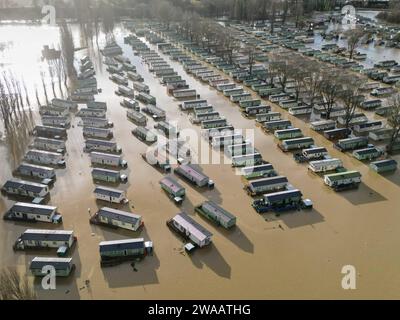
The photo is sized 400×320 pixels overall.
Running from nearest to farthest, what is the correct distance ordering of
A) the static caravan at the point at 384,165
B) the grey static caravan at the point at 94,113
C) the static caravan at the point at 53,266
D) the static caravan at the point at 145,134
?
the static caravan at the point at 53,266 → the static caravan at the point at 384,165 → the static caravan at the point at 145,134 → the grey static caravan at the point at 94,113

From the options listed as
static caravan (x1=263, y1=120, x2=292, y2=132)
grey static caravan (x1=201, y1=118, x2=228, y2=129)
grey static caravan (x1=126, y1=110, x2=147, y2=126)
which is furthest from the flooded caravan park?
grey static caravan (x1=201, y1=118, x2=228, y2=129)

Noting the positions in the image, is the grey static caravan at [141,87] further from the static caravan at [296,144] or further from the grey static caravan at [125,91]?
the static caravan at [296,144]

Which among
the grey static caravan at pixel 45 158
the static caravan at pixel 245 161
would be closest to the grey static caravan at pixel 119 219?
the grey static caravan at pixel 45 158

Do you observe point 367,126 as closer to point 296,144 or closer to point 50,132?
point 296,144

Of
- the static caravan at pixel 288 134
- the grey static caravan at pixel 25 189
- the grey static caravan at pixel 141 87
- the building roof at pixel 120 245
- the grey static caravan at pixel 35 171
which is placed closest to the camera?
the building roof at pixel 120 245

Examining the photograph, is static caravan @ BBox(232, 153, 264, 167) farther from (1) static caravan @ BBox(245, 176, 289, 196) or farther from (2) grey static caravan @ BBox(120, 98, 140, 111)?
(2) grey static caravan @ BBox(120, 98, 140, 111)

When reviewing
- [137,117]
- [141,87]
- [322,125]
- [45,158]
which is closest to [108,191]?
[45,158]

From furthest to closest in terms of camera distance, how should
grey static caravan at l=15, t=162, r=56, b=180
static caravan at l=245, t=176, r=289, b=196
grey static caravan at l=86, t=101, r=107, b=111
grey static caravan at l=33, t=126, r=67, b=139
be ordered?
grey static caravan at l=86, t=101, r=107, b=111
grey static caravan at l=33, t=126, r=67, b=139
grey static caravan at l=15, t=162, r=56, b=180
static caravan at l=245, t=176, r=289, b=196
